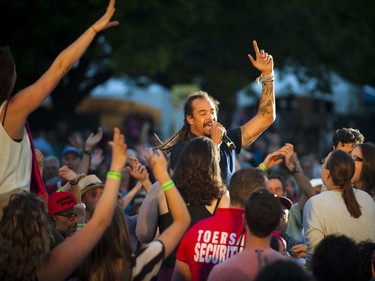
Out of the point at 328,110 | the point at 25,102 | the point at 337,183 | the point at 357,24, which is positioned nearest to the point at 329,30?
the point at 357,24

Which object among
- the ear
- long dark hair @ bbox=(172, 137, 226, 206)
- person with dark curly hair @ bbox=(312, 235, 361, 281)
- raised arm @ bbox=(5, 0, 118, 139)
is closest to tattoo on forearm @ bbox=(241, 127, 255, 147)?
the ear

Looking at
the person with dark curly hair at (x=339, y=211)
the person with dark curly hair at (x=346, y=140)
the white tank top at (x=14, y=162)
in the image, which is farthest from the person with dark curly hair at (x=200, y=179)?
the person with dark curly hair at (x=346, y=140)

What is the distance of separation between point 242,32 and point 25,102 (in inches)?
889

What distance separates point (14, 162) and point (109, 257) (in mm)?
818

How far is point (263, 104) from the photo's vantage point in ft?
29.0

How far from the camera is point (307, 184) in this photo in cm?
951

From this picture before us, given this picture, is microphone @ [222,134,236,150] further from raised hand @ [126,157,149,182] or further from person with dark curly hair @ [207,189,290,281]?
person with dark curly hair @ [207,189,290,281]

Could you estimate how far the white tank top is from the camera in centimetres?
588

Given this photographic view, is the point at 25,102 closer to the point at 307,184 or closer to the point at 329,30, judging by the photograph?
the point at 307,184

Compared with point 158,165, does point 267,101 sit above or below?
above

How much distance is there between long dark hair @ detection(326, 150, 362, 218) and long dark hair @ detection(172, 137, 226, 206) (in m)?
1.00

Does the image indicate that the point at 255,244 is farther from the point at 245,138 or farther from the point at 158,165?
the point at 245,138

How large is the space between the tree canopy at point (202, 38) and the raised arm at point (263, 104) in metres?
15.6

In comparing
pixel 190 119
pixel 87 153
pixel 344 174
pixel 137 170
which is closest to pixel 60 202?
pixel 137 170
